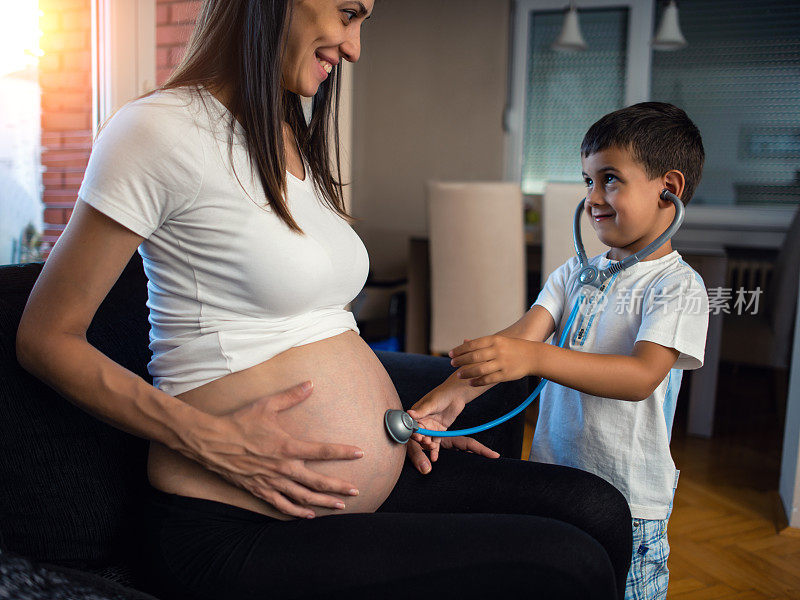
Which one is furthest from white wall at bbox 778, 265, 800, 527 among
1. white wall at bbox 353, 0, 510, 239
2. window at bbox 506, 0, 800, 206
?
white wall at bbox 353, 0, 510, 239

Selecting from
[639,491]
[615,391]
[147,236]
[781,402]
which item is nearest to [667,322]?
[615,391]

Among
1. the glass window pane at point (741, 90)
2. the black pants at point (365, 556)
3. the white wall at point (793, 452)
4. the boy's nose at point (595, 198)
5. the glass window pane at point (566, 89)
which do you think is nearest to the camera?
the black pants at point (365, 556)

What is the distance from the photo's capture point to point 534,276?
4383 millimetres

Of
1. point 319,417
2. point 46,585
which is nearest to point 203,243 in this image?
point 319,417

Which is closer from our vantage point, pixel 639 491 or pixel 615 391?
pixel 615 391

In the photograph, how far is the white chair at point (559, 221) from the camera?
3189 mm

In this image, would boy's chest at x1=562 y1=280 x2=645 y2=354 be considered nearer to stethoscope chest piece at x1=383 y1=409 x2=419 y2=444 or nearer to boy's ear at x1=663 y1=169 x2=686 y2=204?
boy's ear at x1=663 y1=169 x2=686 y2=204

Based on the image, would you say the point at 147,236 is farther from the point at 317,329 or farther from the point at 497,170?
the point at 497,170

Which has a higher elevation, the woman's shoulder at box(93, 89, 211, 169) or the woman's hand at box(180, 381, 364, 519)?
the woman's shoulder at box(93, 89, 211, 169)

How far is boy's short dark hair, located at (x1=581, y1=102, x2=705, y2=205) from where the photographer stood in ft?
3.71

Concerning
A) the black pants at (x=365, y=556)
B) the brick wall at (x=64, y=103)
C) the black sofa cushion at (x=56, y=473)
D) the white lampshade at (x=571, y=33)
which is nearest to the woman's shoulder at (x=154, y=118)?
the black sofa cushion at (x=56, y=473)

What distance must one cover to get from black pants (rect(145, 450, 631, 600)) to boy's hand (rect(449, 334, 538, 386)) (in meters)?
0.20

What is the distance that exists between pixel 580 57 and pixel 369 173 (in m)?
1.73

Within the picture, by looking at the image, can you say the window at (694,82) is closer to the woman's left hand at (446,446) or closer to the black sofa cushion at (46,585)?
the woman's left hand at (446,446)
